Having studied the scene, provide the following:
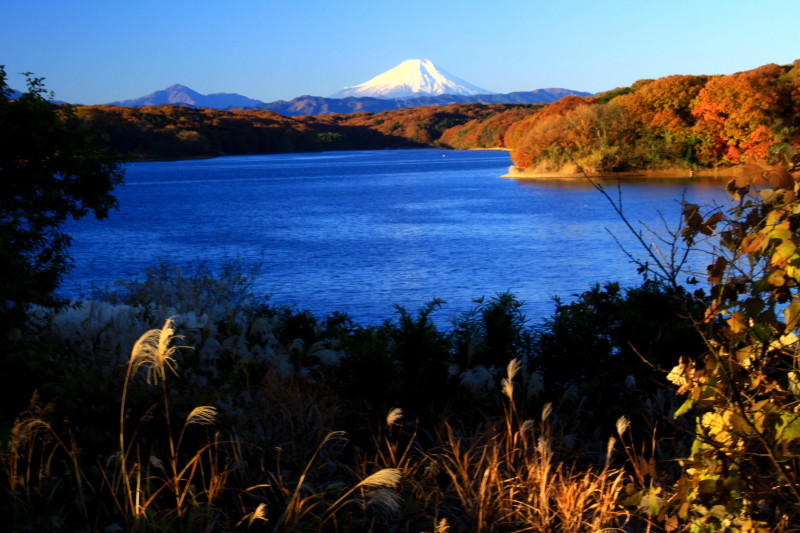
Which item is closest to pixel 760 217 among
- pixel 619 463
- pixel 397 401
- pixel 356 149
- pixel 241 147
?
pixel 619 463

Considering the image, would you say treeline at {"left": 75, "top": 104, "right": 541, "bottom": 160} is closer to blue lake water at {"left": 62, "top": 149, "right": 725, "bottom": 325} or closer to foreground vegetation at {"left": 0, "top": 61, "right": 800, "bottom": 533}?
blue lake water at {"left": 62, "top": 149, "right": 725, "bottom": 325}

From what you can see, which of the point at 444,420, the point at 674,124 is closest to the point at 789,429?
the point at 444,420

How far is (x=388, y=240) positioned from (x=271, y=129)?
444 feet

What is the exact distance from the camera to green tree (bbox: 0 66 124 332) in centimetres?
518

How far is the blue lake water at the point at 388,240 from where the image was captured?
15.7 meters

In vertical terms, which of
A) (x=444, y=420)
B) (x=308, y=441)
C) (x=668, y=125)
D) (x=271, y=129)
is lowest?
(x=308, y=441)

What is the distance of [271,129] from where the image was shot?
15538cm

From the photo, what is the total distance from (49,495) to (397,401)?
2.32 m

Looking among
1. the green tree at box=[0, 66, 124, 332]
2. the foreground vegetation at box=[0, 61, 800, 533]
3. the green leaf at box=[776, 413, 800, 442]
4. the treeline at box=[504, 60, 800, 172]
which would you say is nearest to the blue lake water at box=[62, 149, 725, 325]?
the green tree at box=[0, 66, 124, 332]

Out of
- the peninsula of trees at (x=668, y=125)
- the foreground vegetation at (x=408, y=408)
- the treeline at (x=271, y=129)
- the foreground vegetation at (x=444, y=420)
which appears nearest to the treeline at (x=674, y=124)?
the peninsula of trees at (x=668, y=125)

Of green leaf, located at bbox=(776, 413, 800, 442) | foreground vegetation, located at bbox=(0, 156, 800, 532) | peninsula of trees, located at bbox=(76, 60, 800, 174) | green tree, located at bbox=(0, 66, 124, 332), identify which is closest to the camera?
green leaf, located at bbox=(776, 413, 800, 442)

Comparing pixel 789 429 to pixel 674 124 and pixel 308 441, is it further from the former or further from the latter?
pixel 674 124

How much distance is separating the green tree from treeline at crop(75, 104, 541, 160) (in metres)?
91.5

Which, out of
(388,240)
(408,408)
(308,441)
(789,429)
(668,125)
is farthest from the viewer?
(668,125)
